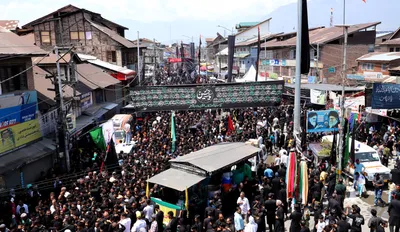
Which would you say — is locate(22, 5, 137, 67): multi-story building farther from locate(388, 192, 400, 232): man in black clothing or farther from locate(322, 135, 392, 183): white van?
locate(388, 192, 400, 232): man in black clothing

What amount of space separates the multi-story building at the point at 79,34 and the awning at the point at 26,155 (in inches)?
957

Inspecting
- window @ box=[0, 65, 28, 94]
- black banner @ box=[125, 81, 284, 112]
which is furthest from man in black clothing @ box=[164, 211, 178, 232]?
black banner @ box=[125, 81, 284, 112]

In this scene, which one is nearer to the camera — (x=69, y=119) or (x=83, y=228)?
(x=83, y=228)

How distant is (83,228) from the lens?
9.80 meters

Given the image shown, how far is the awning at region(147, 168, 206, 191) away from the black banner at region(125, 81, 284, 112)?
8.74 metres

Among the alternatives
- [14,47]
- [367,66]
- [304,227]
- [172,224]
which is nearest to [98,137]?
[14,47]

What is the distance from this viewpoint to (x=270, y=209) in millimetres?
11617

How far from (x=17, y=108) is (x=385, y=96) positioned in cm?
1741

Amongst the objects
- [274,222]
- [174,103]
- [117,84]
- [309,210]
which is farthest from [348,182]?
[117,84]

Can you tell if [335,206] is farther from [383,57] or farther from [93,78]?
[383,57]

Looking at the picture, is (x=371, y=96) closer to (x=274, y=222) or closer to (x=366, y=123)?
(x=366, y=123)

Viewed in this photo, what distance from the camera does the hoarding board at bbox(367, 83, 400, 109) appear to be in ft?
64.1

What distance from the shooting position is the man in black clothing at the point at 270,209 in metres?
11.5

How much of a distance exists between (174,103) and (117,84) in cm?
1483
